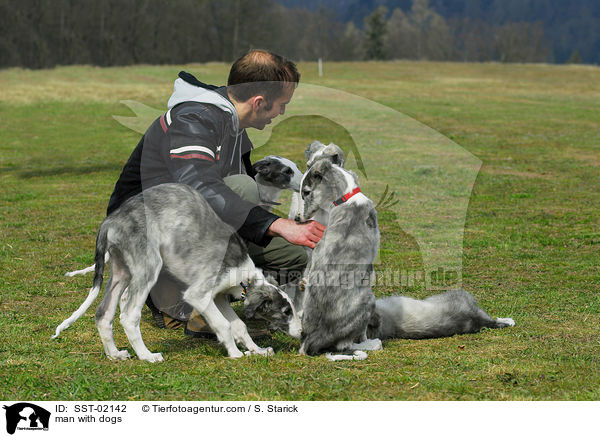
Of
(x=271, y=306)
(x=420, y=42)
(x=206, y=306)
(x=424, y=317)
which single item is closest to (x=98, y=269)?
(x=206, y=306)

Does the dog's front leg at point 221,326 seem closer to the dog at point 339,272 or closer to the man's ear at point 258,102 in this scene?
the dog at point 339,272

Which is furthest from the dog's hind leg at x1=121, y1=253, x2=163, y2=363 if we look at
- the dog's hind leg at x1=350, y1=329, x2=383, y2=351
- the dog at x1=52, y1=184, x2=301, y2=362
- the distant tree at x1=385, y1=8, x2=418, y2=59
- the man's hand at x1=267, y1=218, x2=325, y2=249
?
the distant tree at x1=385, y1=8, x2=418, y2=59

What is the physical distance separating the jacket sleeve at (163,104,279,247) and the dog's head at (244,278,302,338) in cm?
35

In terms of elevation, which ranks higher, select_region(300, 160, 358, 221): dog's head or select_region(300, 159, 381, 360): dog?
select_region(300, 160, 358, 221): dog's head

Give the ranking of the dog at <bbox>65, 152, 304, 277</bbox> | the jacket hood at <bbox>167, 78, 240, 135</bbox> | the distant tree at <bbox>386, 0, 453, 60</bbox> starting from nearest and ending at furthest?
the jacket hood at <bbox>167, 78, 240, 135</bbox>, the dog at <bbox>65, 152, 304, 277</bbox>, the distant tree at <bbox>386, 0, 453, 60</bbox>

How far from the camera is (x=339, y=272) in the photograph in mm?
5145

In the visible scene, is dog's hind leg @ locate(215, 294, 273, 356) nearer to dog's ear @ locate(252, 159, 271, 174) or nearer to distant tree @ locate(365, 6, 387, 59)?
dog's ear @ locate(252, 159, 271, 174)

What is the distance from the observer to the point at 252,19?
80.4m

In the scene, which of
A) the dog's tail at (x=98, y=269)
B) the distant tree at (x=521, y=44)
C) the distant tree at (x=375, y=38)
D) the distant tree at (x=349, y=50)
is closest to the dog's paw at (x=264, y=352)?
the dog's tail at (x=98, y=269)

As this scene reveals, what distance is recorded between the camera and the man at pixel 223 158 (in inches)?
206

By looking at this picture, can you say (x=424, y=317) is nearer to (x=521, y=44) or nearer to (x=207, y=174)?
(x=207, y=174)

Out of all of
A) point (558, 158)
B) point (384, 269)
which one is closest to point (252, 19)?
point (558, 158)

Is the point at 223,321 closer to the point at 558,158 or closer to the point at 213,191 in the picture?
the point at 213,191

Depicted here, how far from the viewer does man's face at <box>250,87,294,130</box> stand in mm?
5902
